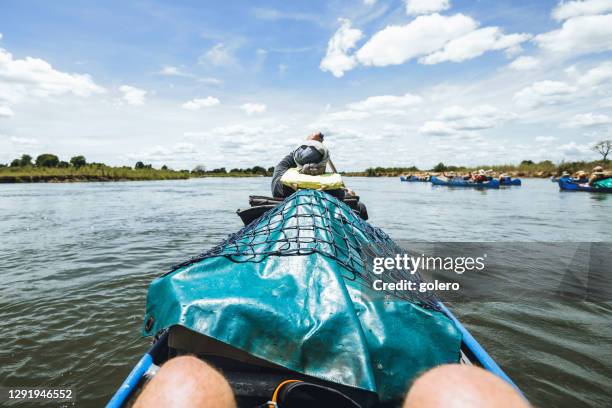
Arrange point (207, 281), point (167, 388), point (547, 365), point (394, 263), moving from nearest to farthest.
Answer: point (167, 388), point (207, 281), point (394, 263), point (547, 365)

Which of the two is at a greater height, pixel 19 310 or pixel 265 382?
pixel 265 382

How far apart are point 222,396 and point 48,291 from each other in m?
5.70

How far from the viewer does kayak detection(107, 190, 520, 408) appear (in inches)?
62.6

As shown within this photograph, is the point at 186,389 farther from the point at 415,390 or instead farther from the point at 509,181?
the point at 509,181

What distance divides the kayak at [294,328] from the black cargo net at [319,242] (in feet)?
0.14

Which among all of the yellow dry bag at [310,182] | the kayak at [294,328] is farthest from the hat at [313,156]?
the kayak at [294,328]

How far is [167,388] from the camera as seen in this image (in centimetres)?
119

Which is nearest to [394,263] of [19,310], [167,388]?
[167,388]

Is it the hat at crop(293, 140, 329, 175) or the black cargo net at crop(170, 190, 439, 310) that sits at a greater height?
the hat at crop(293, 140, 329, 175)

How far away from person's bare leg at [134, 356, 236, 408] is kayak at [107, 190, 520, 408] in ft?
1.03

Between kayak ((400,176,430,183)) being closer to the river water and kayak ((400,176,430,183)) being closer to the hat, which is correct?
the river water

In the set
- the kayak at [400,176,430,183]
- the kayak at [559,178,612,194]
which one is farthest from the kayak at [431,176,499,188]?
the kayak at [400,176,430,183]

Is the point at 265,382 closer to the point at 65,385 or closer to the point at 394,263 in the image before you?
the point at 394,263

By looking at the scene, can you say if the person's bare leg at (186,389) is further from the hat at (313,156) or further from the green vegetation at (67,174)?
the green vegetation at (67,174)
